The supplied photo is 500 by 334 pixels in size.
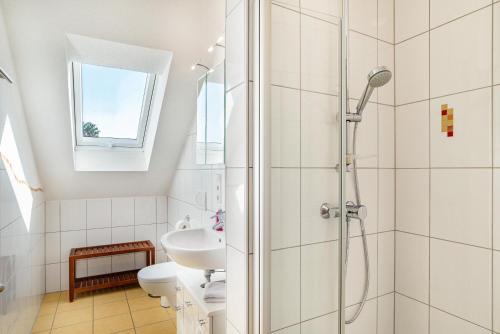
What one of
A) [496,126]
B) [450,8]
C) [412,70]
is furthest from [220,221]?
[450,8]

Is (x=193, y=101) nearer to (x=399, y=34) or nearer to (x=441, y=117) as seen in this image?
(x=399, y=34)

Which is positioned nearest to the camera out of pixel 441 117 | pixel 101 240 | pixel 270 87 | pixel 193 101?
pixel 270 87

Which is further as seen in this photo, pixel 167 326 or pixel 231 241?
pixel 167 326

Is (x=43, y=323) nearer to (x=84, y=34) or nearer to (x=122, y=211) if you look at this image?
(x=122, y=211)

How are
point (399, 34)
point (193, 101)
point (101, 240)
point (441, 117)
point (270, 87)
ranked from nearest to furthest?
point (270, 87) → point (441, 117) → point (399, 34) → point (193, 101) → point (101, 240)

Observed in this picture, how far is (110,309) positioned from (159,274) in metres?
0.76

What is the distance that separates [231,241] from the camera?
1166 mm

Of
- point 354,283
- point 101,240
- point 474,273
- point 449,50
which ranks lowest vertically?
point 101,240

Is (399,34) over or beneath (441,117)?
over

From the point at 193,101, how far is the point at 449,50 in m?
1.96

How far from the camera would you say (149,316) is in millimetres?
2541

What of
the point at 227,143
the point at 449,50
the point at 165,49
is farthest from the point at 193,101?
the point at 449,50

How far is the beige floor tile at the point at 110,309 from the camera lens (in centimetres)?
257

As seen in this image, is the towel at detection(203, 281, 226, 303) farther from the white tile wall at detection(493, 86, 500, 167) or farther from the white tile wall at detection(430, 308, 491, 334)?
the white tile wall at detection(493, 86, 500, 167)
